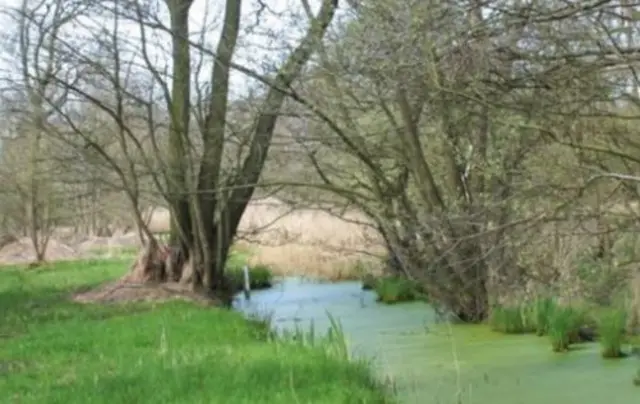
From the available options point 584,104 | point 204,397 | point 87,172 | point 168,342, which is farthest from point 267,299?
point 204,397

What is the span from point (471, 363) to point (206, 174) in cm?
827

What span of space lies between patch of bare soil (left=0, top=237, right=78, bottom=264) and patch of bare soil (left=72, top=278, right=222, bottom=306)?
68.9 feet

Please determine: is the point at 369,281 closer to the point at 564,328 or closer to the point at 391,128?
the point at 391,128

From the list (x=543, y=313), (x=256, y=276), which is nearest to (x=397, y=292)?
(x=256, y=276)

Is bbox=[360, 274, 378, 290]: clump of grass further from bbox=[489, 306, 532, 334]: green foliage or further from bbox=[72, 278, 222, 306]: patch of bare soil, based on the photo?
bbox=[489, 306, 532, 334]: green foliage

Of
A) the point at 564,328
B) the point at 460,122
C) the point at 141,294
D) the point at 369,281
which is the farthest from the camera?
the point at 369,281

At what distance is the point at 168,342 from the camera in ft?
36.6

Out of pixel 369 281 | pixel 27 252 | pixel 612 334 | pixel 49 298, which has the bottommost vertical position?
pixel 612 334

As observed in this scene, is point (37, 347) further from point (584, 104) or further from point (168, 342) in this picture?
point (584, 104)

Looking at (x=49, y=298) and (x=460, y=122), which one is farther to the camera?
(x=49, y=298)

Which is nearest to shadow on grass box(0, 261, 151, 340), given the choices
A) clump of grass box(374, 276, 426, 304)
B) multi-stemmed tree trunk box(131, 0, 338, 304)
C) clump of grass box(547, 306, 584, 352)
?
multi-stemmed tree trunk box(131, 0, 338, 304)

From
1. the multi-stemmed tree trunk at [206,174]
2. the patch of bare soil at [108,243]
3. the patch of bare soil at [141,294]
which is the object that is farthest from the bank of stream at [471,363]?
the patch of bare soil at [108,243]

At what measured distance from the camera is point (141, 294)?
18.0 metres

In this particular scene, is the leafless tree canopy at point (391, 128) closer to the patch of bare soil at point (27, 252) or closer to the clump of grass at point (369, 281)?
the clump of grass at point (369, 281)
